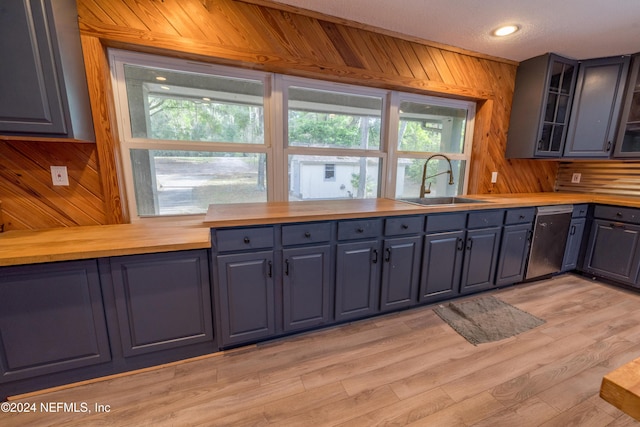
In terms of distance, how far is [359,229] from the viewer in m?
1.91

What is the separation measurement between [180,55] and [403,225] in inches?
79.6

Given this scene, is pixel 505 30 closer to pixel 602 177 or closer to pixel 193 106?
pixel 602 177

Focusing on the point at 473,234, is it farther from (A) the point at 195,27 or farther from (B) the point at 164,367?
(A) the point at 195,27

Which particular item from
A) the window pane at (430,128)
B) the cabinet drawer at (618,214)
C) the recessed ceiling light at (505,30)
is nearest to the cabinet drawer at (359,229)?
the window pane at (430,128)

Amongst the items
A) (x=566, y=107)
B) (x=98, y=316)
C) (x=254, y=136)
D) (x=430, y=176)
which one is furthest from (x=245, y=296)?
(x=566, y=107)

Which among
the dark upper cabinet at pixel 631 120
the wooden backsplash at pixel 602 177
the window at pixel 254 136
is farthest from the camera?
the wooden backsplash at pixel 602 177

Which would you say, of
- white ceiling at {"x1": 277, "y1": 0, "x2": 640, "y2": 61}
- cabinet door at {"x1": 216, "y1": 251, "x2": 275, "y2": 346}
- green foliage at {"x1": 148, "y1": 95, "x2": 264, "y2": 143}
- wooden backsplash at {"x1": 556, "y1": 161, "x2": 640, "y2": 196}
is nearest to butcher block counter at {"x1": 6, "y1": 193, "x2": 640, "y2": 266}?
cabinet door at {"x1": 216, "y1": 251, "x2": 275, "y2": 346}

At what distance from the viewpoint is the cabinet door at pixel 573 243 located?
9.48ft

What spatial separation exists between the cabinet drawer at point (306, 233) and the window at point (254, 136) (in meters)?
0.71

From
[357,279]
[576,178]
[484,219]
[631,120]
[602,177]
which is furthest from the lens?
[576,178]

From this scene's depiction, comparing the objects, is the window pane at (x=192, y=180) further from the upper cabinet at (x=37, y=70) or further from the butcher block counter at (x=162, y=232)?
the upper cabinet at (x=37, y=70)

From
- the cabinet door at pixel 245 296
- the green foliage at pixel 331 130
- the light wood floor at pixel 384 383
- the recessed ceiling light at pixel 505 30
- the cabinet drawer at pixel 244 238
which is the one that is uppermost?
the recessed ceiling light at pixel 505 30

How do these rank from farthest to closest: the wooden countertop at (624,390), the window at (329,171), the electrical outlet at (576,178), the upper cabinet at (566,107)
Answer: the electrical outlet at (576,178) < the upper cabinet at (566,107) < the window at (329,171) < the wooden countertop at (624,390)

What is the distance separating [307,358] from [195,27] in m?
2.35
